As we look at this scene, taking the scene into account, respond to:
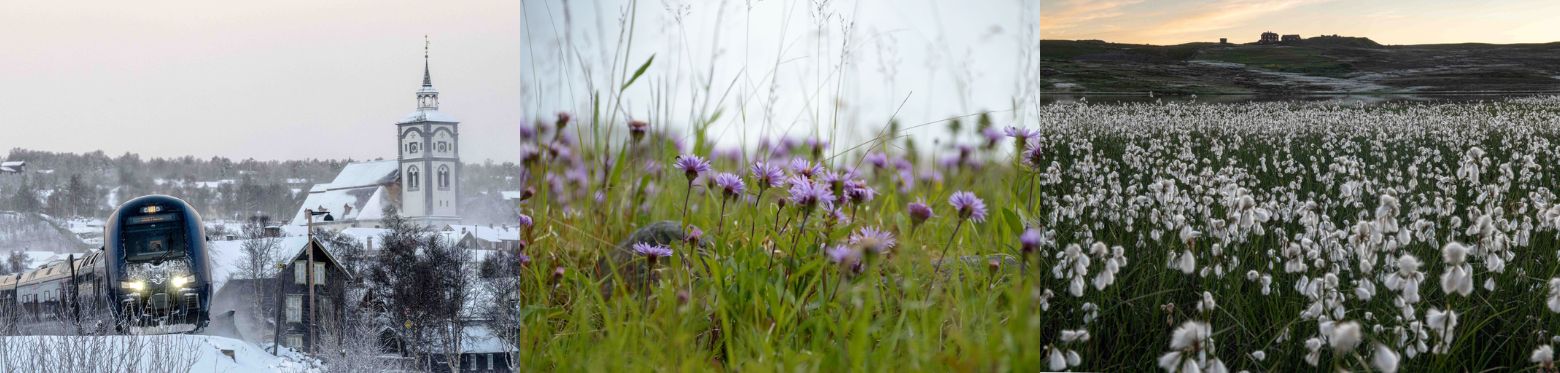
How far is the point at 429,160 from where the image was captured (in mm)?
3191

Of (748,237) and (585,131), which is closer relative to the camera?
(748,237)

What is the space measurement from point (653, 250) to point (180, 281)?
6.67 ft

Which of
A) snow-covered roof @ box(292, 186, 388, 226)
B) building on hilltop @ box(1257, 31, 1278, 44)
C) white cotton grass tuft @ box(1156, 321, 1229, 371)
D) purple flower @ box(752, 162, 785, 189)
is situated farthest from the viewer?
snow-covered roof @ box(292, 186, 388, 226)

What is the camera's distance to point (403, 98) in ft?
10.4

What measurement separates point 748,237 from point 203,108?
2044mm

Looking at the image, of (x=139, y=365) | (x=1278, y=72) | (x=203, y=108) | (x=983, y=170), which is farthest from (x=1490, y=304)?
(x=139, y=365)

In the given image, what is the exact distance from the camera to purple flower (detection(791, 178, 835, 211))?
1845 millimetres

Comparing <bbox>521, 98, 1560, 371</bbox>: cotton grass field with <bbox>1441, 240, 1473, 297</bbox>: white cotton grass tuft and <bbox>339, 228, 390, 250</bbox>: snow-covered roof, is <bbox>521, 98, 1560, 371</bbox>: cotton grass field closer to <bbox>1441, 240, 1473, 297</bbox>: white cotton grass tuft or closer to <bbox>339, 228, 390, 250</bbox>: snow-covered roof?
<bbox>1441, 240, 1473, 297</bbox>: white cotton grass tuft

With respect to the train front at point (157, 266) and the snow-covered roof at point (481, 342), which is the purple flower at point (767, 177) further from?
the train front at point (157, 266)

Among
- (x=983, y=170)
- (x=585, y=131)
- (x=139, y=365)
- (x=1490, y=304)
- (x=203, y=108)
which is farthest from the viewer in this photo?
(x=139, y=365)

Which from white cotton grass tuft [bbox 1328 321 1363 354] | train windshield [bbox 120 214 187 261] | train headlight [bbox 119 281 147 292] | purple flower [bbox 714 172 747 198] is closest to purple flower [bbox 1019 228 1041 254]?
purple flower [bbox 714 172 747 198]

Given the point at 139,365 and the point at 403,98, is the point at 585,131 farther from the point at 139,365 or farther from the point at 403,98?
the point at 139,365

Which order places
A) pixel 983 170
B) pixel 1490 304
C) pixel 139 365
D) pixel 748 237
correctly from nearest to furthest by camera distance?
pixel 1490 304 → pixel 748 237 → pixel 983 170 → pixel 139 365

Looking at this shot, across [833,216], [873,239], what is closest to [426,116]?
[833,216]
